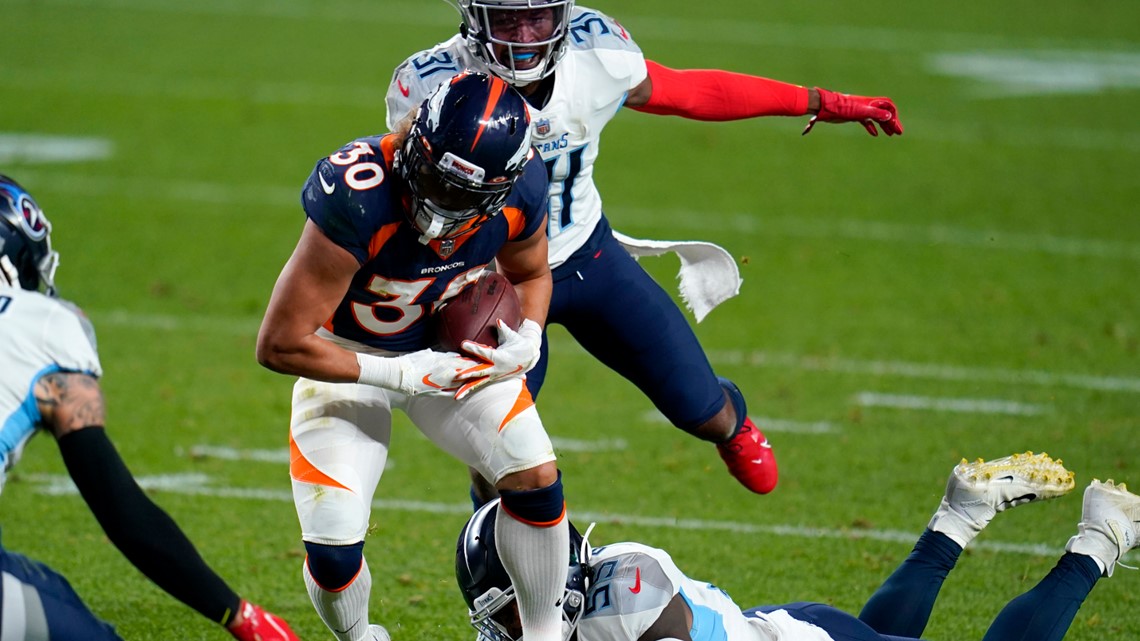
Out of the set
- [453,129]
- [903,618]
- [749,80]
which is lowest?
[903,618]

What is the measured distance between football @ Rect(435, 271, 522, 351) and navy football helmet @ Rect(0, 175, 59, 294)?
105 cm

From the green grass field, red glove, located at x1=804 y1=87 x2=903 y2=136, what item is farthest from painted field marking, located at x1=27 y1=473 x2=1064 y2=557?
red glove, located at x1=804 y1=87 x2=903 y2=136

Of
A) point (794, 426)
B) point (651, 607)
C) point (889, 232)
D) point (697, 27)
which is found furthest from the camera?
point (697, 27)

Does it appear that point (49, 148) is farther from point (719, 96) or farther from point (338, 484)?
point (338, 484)

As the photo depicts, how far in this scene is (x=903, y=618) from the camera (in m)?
3.80

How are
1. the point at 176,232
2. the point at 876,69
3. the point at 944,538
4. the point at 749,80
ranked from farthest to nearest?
1. the point at 876,69
2. the point at 176,232
3. the point at 749,80
4. the point at 944,538

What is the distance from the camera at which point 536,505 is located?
3500 mm

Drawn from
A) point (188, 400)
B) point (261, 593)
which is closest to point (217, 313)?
point (188, 400)

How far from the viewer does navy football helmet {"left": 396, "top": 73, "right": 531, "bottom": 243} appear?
3.37 m

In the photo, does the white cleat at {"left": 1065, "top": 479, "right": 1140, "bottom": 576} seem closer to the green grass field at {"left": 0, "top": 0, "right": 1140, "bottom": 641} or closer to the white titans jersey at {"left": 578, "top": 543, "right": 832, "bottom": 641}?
the green grass field at {"left": 0, "top": 0, "right": 1140, "bottom": 641}

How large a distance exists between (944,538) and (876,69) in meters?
9.15

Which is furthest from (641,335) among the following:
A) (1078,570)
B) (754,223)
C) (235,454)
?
(754,223)

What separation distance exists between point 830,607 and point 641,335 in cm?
116

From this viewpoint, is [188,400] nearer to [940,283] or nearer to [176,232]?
[176,232]
